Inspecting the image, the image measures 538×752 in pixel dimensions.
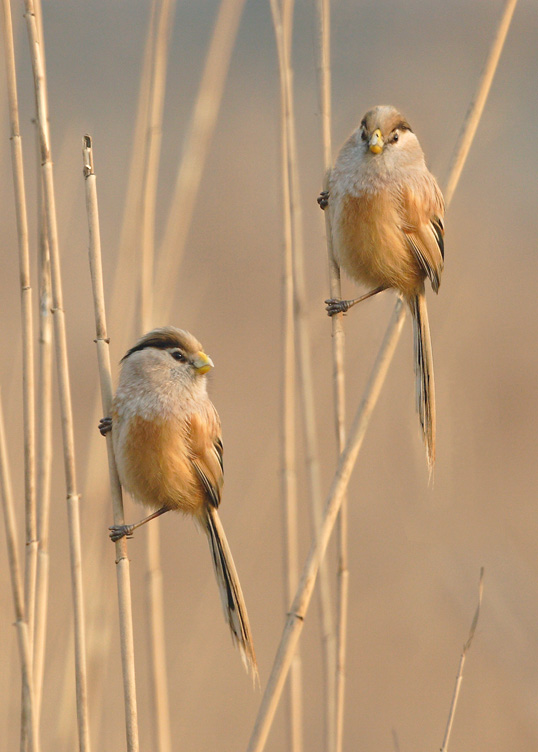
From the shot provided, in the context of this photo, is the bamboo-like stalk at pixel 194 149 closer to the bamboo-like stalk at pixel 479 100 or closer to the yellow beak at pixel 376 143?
the yellow beak at pixel 376 143

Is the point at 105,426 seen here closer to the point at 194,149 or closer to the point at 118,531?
the point at 118,531

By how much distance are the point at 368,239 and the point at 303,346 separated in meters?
0.34

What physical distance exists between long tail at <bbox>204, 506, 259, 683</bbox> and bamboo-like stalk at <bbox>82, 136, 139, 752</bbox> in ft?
0.82

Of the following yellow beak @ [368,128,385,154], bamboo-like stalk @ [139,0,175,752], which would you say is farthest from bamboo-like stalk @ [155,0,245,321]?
yellow beak @ [368,128,385,154]

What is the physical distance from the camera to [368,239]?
95.7 inches

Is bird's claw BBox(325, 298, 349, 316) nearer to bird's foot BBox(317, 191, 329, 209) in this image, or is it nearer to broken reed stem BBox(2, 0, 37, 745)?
bird's foot BBox(317, 191, 329, 209)

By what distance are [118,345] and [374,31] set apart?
13172 mm

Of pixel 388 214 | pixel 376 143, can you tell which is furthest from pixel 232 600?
pixel 376 143

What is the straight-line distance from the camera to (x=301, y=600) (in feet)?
6.20

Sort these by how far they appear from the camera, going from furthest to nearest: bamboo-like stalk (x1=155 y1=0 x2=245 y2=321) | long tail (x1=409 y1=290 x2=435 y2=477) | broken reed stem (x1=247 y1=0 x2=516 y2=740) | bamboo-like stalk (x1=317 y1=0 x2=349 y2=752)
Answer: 1. bamboo-like stalk (x1=155 y1=0 x2=245 y2=321)
2. long tail (x1=409 y1=290 x2=435 y2=477)
3. bamboo-like stalk (x1=317 y1=0 x2=349 y2=752)
4. broken reed stem (x1=247 y1=0 x2=516 y2=740)

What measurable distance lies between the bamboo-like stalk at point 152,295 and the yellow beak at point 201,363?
198 millimetres

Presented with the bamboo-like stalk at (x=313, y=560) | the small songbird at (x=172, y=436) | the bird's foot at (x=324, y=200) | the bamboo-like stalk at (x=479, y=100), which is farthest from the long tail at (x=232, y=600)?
the bamboo-like stalk at (x=479, y=100)

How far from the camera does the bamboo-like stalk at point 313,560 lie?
1.85 meters

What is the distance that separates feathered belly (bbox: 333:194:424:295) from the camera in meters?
2.43
